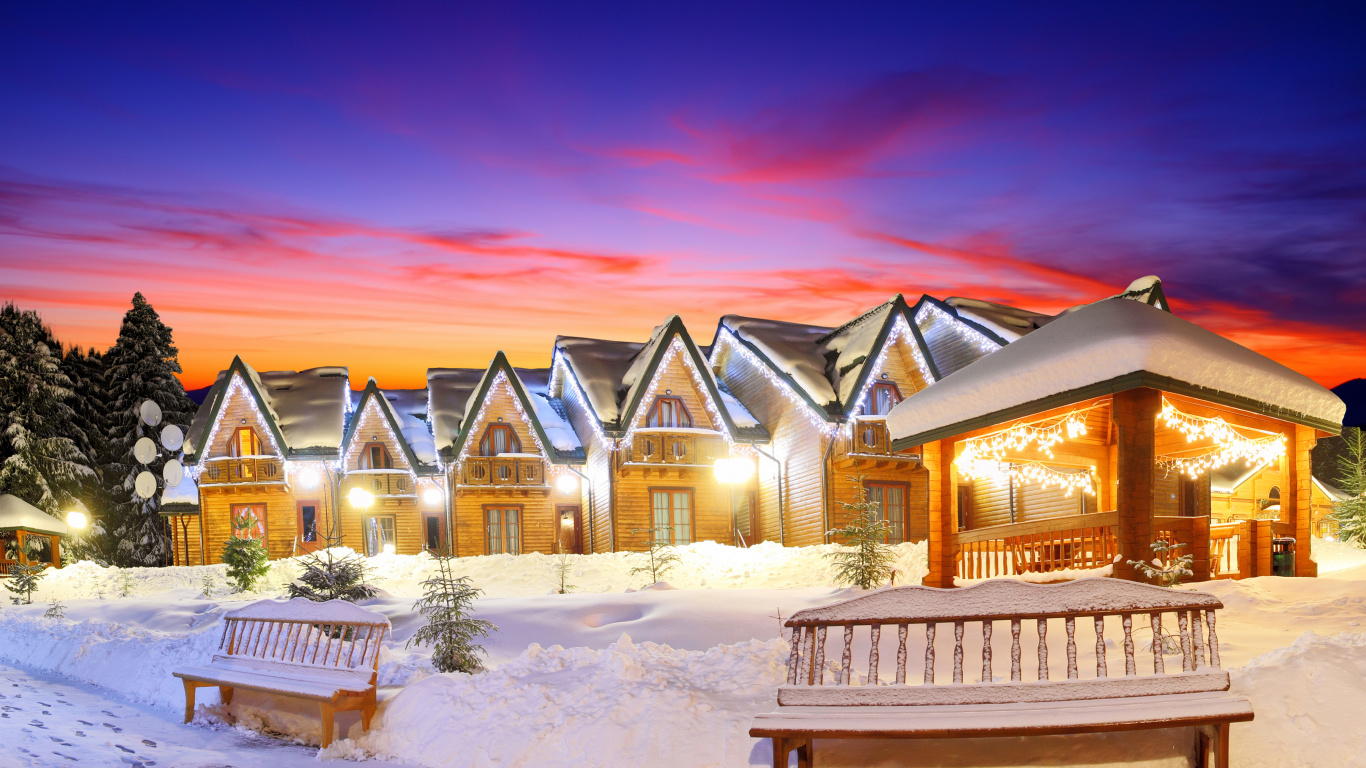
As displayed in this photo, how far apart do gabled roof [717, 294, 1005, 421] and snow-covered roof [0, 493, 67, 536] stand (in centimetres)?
2317

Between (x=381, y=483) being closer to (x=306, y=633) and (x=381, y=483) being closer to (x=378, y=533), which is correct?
(x=378, y=533)

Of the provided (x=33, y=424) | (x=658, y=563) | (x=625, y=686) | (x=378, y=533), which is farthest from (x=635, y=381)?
(x=33, y=424)

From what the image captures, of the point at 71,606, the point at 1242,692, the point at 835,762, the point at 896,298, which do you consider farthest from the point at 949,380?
the point at 71,606

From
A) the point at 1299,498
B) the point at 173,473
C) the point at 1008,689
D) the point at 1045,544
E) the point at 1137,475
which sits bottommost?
the point at 1045,544

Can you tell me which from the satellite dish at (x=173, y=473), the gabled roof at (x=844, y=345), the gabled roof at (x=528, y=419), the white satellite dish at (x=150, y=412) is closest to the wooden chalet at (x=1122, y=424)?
the gabled roof at (x=844, y=345)

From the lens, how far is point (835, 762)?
775 cm

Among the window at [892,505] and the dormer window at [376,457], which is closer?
the window at [892,505]

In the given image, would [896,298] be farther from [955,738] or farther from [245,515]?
[955,738]

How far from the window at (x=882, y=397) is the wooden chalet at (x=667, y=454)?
353 centimetres

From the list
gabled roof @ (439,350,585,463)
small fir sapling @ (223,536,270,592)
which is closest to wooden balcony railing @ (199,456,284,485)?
gabled roof @ (439,350,585,463)

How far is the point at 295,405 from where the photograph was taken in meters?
34.9

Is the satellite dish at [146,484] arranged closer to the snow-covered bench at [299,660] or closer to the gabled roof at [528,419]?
the gabled roof at [528,419]

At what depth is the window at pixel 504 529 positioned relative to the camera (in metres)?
31.8

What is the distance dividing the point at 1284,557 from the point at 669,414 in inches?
707
